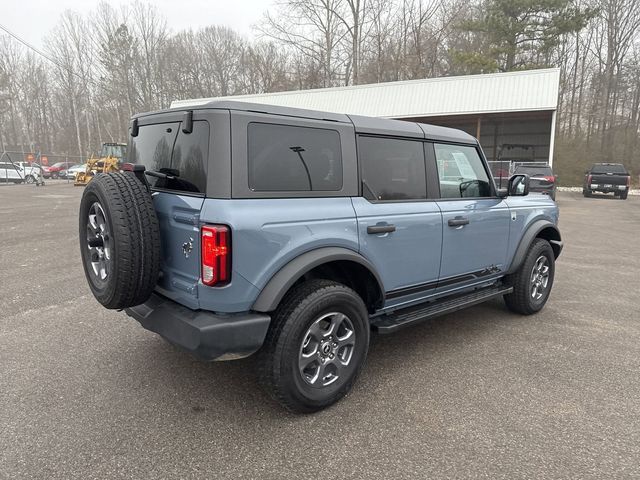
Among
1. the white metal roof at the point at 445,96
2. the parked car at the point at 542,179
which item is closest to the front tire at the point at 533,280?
the parked car at the point at 542,179

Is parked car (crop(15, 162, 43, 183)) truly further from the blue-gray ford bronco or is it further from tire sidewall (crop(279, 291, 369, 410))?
tire sidewall (crop(279, 291, 369, 410))

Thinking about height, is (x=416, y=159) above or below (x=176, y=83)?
below

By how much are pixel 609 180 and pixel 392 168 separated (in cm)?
2302

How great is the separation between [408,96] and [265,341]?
65.8 ft

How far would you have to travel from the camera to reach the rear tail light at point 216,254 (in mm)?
2332

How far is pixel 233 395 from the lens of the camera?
9.78ft

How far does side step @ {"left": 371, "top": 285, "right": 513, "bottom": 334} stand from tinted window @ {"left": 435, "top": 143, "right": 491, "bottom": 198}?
0.92 m

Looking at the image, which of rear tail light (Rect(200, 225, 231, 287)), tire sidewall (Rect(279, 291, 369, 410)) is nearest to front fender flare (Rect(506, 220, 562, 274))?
tire sidewall (Rect(279, 291, 369, 410))

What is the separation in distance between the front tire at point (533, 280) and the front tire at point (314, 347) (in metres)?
2.25

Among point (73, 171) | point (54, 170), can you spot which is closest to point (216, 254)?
point (73, 171)

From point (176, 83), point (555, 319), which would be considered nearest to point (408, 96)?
point (555, 319)

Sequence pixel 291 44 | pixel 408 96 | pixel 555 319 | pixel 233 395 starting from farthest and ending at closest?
pixel 291 44
pixel 408 96
pixel 555 319
pixel 233 395

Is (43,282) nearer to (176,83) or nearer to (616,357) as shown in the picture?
(616,357)

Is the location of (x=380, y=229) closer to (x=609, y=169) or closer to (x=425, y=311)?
(x=425, y=311)
